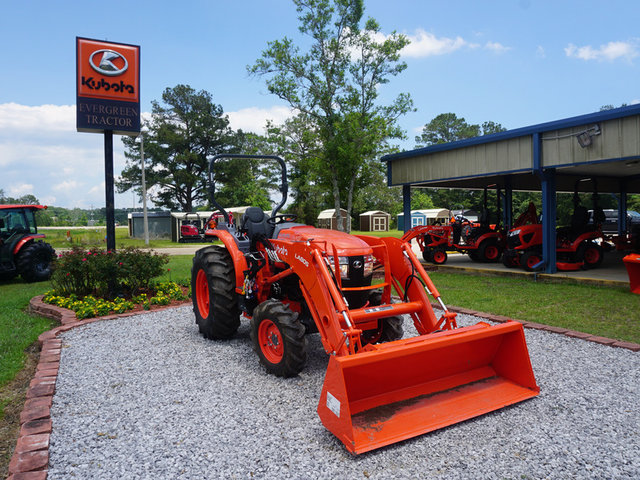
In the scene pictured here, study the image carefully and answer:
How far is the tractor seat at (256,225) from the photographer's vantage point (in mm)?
5184

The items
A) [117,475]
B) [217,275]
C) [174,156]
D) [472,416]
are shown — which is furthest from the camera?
[174,156]

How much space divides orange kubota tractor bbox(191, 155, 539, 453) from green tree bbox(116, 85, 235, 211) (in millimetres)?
39884

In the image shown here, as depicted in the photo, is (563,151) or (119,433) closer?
(119,433)

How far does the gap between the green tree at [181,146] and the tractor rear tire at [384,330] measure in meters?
40.6

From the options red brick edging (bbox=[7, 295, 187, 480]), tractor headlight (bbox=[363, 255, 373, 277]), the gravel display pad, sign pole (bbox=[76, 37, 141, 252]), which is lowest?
the gravel display pad

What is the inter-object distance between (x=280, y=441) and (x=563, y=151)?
8.63 m

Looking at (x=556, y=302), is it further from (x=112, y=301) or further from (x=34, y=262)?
(x=34, y=262)

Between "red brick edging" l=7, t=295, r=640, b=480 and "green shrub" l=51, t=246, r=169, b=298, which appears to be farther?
"green shrub" l=51, t=246, r=169, b=298

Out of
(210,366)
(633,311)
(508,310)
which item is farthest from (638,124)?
(210,366)

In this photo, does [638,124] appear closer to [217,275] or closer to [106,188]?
[217,275]

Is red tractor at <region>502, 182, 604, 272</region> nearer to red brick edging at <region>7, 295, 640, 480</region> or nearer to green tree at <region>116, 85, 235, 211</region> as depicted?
red brick edging at <region>7, 295, 640, 480</region>

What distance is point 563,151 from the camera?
9203 mm

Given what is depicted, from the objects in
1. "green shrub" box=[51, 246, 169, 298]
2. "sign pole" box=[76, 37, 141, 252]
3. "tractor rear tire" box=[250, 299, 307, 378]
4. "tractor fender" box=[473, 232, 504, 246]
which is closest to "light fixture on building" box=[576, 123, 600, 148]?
"tractor fender" box=[473, 232, 504, 246]

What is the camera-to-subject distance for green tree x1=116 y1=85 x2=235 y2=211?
42875mm
